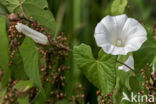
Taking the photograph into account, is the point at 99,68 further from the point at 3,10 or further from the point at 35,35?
the point at 3,10

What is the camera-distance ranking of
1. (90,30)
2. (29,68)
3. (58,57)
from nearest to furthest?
(29,68) → (58,57) → (90,30)

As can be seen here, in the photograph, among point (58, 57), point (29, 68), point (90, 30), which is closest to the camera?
point (29, 68)

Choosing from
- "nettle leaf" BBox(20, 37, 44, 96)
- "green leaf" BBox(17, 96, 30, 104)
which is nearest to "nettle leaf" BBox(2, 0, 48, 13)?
"nettle leaf" BBox(20, 37, 44, 96)

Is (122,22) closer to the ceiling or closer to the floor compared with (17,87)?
closer to the ceiling

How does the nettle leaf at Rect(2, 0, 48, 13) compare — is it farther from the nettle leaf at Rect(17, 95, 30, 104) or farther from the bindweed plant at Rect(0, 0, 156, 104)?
the nettle leaf at Rect(17, 95, 30, 104)

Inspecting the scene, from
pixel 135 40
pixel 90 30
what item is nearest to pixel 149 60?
pixel 135 40

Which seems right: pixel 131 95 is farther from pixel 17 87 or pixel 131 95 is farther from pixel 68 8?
pixel 68 8
